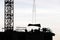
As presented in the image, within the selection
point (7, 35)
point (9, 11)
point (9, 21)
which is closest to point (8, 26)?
point (9, 21)

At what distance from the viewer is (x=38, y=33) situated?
53.4 metres

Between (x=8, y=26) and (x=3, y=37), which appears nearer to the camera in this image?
(x=3, y=37)

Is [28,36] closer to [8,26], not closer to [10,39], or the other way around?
[10,39]

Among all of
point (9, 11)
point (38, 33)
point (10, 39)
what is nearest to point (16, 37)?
point (10, 39)

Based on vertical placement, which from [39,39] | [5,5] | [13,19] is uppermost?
[5,5]

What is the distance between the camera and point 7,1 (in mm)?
79750

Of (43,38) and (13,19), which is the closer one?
(43,38)

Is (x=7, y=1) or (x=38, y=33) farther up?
(x=7, y=1)

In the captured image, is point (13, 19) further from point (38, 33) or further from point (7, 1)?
point (38, 33)

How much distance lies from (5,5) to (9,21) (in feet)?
27.4

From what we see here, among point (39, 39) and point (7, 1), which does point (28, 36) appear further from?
point (7, 1)

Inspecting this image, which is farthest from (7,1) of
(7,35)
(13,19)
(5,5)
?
(7,35)

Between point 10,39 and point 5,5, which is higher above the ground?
point 5,5

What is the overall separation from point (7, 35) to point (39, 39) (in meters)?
10.2
